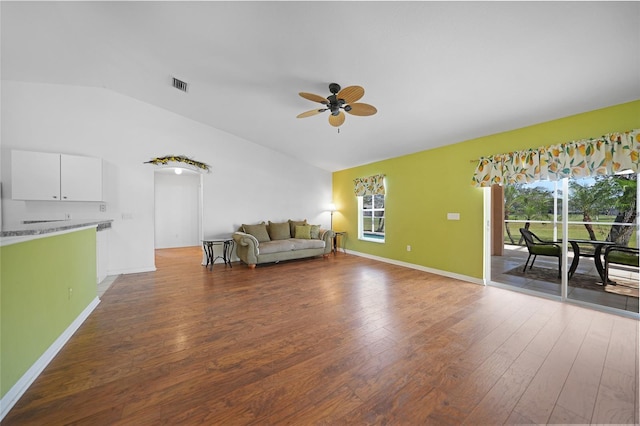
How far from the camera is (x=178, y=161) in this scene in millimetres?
4973

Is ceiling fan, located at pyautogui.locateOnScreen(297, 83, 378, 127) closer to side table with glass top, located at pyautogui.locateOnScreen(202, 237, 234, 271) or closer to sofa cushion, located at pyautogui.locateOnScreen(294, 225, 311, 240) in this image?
sofa cushion, located at pyautogui.locateOnScreen(294, 225, 311, 240)

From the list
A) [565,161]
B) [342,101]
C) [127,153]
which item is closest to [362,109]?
[342,101]

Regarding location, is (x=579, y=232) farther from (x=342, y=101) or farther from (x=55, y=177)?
(x=55, y=177)

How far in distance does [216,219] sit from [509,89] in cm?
555

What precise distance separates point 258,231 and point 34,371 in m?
4.01

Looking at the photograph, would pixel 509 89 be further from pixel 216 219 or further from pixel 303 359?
pixel 216 219

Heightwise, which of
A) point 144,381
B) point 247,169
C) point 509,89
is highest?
point 509,89

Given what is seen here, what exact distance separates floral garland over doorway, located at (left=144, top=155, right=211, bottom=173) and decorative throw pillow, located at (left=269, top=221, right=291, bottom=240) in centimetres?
197

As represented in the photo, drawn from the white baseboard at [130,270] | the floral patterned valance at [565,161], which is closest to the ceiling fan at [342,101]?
the floral patterned valance at [565,161]

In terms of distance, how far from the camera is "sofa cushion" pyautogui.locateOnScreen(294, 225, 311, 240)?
6008 millimetres

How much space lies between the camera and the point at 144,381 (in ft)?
5.44

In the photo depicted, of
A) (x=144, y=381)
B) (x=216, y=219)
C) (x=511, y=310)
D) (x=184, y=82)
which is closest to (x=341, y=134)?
(x=184, y=82)

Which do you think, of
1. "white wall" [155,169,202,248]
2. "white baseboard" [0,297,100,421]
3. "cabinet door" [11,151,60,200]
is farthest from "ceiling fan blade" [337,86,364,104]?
"white wall" [155,169,202,248]

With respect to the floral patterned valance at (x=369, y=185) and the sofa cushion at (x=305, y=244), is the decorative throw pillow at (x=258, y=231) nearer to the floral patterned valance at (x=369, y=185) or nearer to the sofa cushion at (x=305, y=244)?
the sofa cushion at (x=305, y=244)
